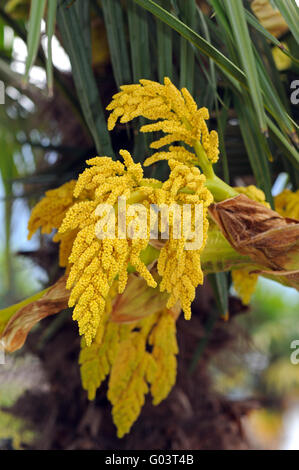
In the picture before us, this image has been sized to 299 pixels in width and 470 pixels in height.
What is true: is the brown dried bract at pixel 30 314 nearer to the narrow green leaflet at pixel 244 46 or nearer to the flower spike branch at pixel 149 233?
the flower spike branch at pixel 149 233

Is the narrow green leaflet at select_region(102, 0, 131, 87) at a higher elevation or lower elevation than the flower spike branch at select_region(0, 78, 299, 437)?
higher

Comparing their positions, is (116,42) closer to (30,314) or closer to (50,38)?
(50,38)

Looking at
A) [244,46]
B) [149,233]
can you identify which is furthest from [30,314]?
[244,46]

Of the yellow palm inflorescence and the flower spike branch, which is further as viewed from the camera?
the yellow palm inflorescence

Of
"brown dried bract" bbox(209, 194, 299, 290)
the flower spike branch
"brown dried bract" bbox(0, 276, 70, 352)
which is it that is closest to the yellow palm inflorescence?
the flower spike branch

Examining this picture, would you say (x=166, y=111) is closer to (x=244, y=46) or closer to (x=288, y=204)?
(x=244, y=46)

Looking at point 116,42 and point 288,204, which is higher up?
point 116,42

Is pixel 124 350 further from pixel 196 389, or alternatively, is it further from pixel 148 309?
pixel 196 389

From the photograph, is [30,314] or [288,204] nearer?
[30,314]

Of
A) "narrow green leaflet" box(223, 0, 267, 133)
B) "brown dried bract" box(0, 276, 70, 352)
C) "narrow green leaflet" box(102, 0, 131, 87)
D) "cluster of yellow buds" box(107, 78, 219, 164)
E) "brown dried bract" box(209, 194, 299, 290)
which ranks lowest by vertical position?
"brown dried bract" box(0, 276, 70, 352)

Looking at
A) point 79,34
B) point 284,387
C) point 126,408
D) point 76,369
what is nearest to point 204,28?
point 79,34

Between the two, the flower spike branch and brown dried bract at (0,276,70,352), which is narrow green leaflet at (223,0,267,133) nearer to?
the flower spike branch
